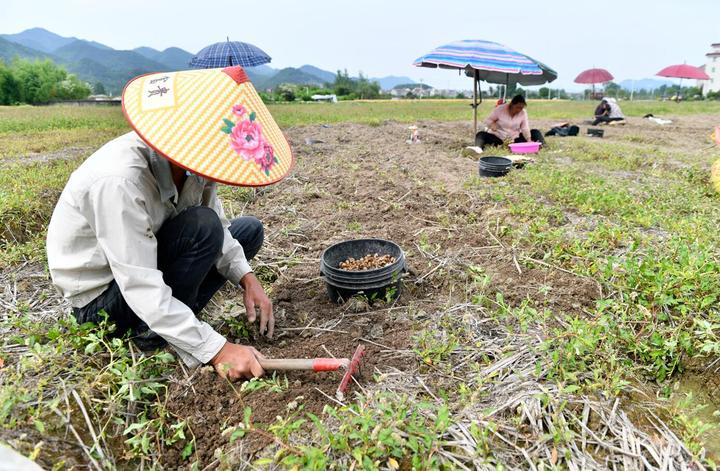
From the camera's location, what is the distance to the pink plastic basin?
738cm

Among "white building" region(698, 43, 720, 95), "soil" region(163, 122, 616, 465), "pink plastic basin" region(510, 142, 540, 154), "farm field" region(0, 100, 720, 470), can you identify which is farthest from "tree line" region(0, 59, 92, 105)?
"white building" region(698, 43, 720, 95)

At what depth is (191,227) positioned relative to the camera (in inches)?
75.2

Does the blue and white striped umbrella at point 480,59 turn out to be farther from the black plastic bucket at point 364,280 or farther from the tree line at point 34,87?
the tree line at point 34,87

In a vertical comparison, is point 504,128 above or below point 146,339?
above

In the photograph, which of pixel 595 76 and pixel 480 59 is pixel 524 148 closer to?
pixel 480 59

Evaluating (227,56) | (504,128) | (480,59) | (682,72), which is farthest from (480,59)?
(682,72)

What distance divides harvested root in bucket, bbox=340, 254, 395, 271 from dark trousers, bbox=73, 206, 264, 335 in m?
0.88

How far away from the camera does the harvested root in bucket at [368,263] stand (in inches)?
105

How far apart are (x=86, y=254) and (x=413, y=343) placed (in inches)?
57.5

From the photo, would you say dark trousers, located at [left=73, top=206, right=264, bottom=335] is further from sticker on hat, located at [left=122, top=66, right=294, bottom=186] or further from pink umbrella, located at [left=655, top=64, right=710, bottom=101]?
pink umbrella, located at [left=655, top=64, right=710, bottom=101]

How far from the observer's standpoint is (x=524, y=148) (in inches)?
291

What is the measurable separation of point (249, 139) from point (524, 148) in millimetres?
6753

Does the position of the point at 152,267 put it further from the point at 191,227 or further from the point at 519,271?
the point at 519,271

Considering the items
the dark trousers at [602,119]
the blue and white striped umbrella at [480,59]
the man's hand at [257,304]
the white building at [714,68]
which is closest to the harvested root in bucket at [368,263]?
the man's hand at [257,304]
